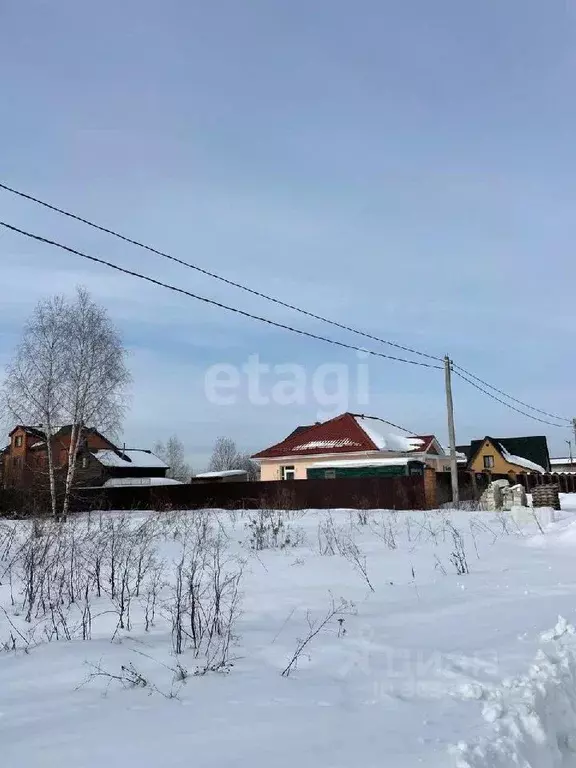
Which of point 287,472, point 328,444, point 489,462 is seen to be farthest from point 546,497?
point 489,462

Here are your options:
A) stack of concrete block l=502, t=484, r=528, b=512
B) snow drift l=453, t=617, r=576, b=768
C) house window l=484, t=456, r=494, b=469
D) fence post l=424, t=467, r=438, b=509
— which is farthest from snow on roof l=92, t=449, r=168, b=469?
snow drift l=453, t=617, r=576, b=768

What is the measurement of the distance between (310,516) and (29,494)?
952 cm

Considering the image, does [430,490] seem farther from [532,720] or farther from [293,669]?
[532,720]

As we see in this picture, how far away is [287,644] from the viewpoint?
4094 millimetres

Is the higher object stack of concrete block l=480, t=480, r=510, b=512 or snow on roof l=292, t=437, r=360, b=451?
snow on roof l=292, t=437, r=360, b=451

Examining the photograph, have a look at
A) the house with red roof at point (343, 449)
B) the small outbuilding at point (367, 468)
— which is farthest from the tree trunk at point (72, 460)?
the house with red roof at point (343, 449)

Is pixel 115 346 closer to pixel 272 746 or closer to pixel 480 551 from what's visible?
pixel 480 551

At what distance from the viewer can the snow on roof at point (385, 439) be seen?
2934 centimetres

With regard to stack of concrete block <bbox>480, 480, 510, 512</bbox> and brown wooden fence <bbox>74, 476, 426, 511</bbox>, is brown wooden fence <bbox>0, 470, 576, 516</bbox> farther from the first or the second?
stack of concrete block <bbox>480, 480, 510, 512</bbox>

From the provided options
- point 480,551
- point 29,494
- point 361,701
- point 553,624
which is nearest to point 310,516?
point 480,551

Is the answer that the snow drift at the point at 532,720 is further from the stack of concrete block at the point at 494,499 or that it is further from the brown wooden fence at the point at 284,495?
the brown wooden fence at the point at 284,495

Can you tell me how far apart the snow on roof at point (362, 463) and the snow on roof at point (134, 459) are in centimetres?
1685

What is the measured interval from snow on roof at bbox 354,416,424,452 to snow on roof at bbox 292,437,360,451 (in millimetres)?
1025

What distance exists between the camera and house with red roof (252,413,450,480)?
28625 millimetres
